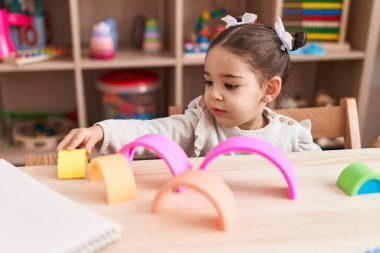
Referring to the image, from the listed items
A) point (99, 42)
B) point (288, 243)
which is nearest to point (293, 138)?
point (288, 243)

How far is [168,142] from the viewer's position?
1.94 feet

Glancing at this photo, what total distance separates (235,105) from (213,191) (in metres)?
0.40

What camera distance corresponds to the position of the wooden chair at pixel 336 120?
0.95 meters

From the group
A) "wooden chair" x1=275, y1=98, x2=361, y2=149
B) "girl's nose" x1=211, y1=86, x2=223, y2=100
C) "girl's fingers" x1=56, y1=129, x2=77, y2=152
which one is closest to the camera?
"girl's fingers" x1=56, y1=129, x2=77, y2=152

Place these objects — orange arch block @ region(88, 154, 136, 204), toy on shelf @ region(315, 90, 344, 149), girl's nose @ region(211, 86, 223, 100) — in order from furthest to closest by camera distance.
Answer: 1. toy on shelf @ region(315, 90, 344, 149)
2. girl's nose @ region(211, 86, 223, 100)
3. orange arch block @ region(88, 154, 136, 204)

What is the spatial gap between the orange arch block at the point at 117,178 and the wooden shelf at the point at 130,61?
1192 mm

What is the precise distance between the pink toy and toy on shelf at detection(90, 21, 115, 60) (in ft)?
0.95

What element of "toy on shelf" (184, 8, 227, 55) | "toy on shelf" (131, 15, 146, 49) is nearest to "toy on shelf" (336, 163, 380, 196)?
"toy on shelf" (184, 8, 227, 55)

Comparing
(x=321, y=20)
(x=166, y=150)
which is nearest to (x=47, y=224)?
(x=166, y=150)

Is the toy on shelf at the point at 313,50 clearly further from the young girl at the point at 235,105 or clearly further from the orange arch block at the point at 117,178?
the orange arch block at the point at 117,178

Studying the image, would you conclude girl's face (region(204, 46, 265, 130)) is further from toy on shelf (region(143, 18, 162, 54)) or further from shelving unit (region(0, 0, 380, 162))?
toy on shelf (region(143, 18, 162, 54))

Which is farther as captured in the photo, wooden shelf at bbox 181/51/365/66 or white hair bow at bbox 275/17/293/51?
wooden shelf at bbox 181/51/365/66

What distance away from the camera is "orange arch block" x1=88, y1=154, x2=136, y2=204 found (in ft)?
1.75

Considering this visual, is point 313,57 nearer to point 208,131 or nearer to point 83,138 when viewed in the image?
point 208,131
